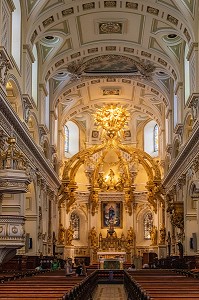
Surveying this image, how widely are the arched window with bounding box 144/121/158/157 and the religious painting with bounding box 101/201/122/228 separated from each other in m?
4.24

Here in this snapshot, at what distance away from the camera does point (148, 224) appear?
4106 centimetres

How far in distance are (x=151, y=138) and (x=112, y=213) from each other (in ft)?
19.2

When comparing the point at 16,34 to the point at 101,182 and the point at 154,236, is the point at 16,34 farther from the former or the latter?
the point at 154,236

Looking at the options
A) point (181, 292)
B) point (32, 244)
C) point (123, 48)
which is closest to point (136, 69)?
point (123, 48)

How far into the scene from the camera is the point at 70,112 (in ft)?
120

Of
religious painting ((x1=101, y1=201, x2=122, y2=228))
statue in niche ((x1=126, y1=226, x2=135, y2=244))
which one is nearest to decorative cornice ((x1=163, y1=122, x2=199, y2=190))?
statue in niche ((x1=126, y1=226, x2=135, y2=244))

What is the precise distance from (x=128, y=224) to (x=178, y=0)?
73.5ft

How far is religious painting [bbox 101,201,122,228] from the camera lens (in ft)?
135

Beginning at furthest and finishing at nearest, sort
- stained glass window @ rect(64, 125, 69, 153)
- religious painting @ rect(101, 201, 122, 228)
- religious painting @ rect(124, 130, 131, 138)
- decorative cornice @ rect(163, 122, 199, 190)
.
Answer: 1. religious painting @ rect(101, 201, 122, 228)
2. stained glass window @ rect(64, 125, 69, 153)
3. religious painting @ rect(124, 130, 131, 138)
4. decorative cornice @ rect(163, 122, 199, 190)

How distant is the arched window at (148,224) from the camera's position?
4066 cm

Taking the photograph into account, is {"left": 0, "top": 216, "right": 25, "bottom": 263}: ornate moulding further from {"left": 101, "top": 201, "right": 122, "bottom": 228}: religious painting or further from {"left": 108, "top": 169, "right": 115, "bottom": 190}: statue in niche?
{"left": 101, "top": 201, "right": 122, "bottom": 228}: religious painting

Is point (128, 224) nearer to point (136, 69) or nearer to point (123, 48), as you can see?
point (136, 69)

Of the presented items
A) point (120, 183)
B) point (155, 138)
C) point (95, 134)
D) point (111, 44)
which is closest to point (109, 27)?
point (111, 44)

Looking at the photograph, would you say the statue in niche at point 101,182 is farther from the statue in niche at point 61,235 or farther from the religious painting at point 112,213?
the statue in niche at point 61,235
